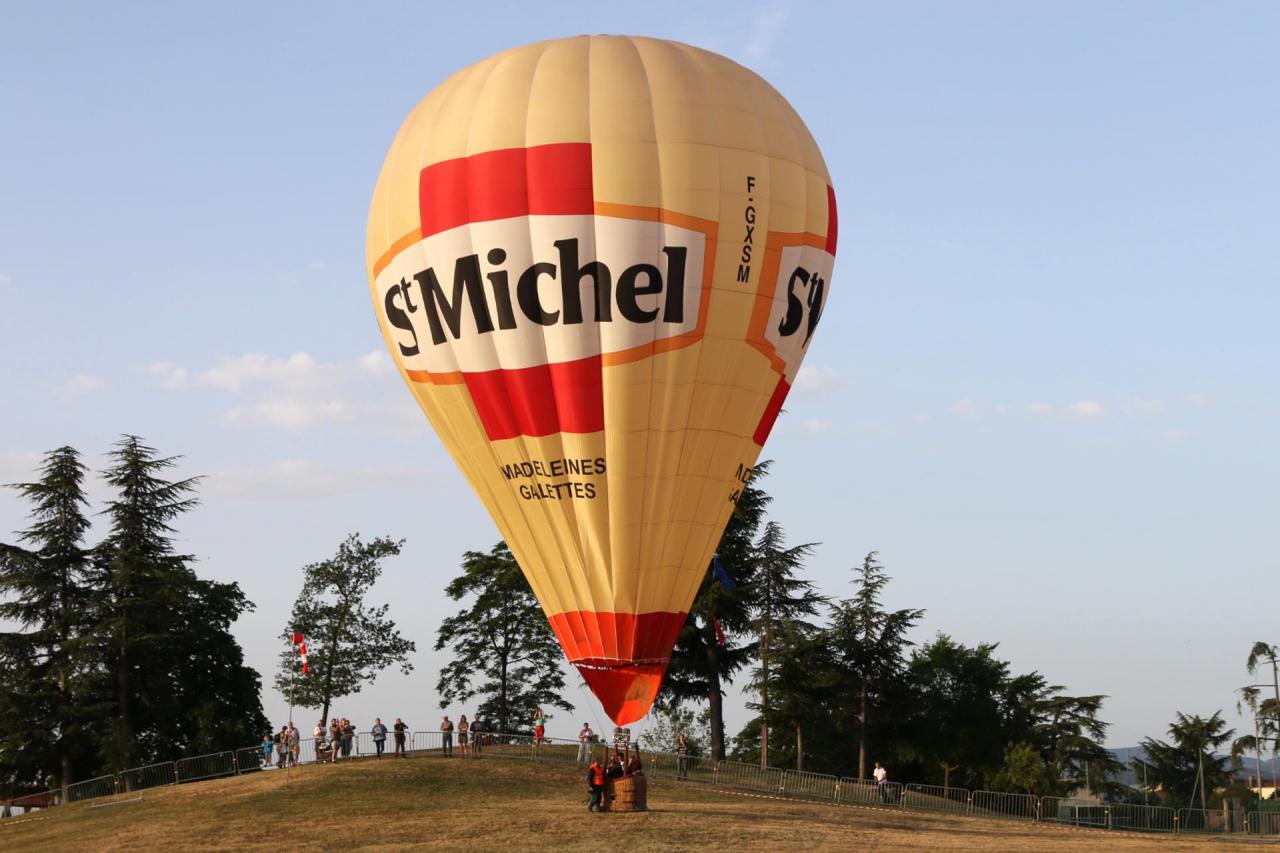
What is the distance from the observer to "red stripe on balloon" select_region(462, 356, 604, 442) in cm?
2953

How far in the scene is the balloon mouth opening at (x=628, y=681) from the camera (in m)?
29.6

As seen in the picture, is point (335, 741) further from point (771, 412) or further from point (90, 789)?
point (771, 412)

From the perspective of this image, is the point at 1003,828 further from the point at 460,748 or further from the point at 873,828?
the point at 460,748

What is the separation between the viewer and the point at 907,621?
62.6 metres

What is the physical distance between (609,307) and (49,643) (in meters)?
38.5

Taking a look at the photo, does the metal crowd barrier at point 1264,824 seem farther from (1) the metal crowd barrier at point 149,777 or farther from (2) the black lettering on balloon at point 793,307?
(1) the metal crowd barrier at point 149,777

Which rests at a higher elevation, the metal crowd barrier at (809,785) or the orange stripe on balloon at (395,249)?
the orange stripe on balloon at (395,249)

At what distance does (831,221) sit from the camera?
32.9 metres

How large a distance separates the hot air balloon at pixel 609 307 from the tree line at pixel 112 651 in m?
30.9

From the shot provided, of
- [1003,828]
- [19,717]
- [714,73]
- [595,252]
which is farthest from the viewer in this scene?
[19,717]

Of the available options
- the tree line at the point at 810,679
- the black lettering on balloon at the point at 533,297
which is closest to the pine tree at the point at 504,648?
the tree line at the point at 810,679

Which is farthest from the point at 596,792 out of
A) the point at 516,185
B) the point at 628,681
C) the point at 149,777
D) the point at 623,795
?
the point at 149,777

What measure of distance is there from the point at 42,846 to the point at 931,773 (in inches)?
1709

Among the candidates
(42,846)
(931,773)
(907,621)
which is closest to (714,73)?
(42,846)
